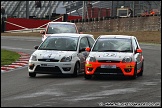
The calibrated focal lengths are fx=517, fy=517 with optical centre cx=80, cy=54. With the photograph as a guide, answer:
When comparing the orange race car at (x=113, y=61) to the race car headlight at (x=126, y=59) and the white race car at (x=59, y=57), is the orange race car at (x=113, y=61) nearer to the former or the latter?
the race car headlight at (x=126, y=59)

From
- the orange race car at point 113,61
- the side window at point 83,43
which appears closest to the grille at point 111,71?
the orange race car at point 113,61

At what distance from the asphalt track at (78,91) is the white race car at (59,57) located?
28 cm

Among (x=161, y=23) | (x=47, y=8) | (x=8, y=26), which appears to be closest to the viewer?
(x=161, y=23)

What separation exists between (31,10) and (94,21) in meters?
29.3

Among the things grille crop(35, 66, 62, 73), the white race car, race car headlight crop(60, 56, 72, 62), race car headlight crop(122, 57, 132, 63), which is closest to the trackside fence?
the white race car

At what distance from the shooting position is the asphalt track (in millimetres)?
10188

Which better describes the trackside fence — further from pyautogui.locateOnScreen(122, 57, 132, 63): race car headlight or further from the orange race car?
pyautogui.locateOnScreen(122, 57, 132, 63): race car headlight

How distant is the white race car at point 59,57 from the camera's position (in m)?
16.0

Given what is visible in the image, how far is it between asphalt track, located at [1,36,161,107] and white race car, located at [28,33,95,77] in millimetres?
284

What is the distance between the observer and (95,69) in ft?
50.4

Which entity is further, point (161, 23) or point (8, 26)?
point (8, 26)

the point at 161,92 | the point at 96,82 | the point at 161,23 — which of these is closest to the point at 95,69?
the point at 96,82

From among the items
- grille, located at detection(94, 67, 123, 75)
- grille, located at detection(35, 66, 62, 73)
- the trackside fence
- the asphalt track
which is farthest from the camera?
the trackside fence

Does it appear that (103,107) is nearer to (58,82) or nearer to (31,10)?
(58,82)
